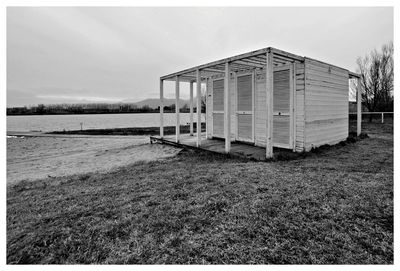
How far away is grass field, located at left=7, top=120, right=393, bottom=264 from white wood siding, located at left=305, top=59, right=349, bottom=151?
214 centimetres

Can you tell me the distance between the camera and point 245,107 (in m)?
8.23

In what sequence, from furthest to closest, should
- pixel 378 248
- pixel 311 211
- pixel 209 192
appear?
pixel 209 192 < pixel 311 211 < pixel 378 248

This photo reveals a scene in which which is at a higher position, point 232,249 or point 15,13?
point 15,13

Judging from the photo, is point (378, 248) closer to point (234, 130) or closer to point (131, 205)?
point (131, 205)

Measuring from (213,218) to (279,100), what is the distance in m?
5.30

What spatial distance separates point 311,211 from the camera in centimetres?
286

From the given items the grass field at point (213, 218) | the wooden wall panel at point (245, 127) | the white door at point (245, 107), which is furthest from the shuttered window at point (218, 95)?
the grass field at point (213, 218)

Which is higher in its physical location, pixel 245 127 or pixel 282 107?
pixel 282 107

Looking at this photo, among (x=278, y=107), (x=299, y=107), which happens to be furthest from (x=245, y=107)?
(x=299, y=107)

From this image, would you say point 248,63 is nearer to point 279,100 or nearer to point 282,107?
point 279,100

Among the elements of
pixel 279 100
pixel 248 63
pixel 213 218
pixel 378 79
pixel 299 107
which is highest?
pixel 378 79

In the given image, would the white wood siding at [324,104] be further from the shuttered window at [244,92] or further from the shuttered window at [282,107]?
the shuttered window at [244,92]

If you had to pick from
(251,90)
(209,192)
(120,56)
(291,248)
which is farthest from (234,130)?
(291,248)

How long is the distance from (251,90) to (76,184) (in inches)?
240
